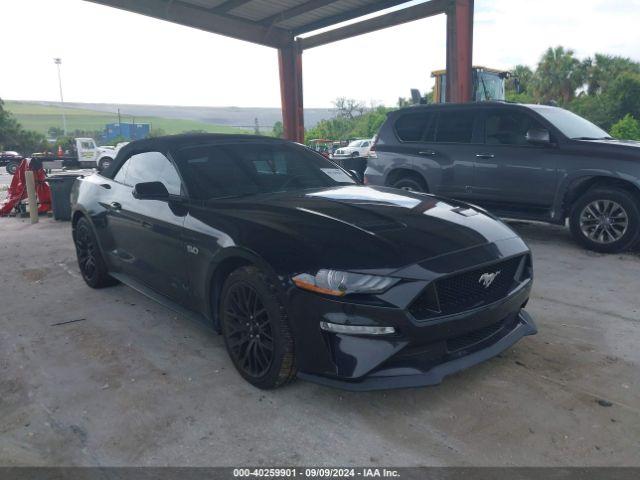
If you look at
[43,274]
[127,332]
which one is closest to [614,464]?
[127,332]

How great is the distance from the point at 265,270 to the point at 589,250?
500cm

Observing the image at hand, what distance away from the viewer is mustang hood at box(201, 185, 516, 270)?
2564mm

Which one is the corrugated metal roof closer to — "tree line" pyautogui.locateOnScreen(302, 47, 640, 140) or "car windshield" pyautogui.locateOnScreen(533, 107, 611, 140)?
"car windshield" pyautogui.locateOnScreen(533, 107, 611, 140)

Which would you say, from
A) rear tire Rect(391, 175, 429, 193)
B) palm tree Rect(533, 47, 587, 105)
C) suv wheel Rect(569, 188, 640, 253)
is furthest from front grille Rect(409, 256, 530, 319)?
palm tree Rect(533, 47, 587, 105)

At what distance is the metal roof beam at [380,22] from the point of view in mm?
11086

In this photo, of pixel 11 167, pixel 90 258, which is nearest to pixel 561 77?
pixel 11 167

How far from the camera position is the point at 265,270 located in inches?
107

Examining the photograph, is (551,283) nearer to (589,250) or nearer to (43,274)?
(589,250)

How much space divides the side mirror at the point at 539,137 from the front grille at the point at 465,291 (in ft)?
12.4

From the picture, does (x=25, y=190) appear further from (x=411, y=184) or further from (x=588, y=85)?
(x=588, y=85)

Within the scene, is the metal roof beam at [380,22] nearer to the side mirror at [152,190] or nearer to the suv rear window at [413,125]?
the suv rear window at [413,125]

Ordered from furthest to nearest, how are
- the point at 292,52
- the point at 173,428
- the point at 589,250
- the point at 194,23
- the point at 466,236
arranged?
the point at 292,52
the point at 194,23
the point at 589,250
the point at 466,236
the point at 173,428

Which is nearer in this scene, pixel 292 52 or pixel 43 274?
pixel 43 274

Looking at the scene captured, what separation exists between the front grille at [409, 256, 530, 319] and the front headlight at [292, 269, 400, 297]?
18 cm
